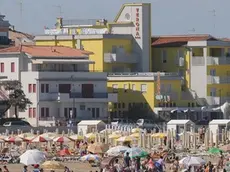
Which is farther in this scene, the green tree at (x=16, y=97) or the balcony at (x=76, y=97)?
the balcony at (x=76, y=97)

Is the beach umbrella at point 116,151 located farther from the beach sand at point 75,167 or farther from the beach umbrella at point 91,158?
the beach umbrella at point 91,158

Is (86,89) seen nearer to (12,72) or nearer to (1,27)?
(12,72)

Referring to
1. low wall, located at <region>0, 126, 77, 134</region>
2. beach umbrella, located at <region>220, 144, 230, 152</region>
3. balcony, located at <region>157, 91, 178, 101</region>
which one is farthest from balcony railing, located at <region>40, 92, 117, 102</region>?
beach umbrella, located at <region>220, 144, 230, 152</region>

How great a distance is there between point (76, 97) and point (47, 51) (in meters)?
4.05

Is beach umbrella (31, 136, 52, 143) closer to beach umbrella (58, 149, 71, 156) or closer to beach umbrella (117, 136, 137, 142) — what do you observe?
beach umbrella (117, 136, 137, 142)

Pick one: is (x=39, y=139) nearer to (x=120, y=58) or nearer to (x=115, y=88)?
(x=115, y=88)

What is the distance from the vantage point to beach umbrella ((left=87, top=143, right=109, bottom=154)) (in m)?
86.2

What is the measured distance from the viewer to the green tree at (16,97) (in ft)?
365

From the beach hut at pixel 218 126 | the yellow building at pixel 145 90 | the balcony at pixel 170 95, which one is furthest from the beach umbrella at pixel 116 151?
the balcony at pixel 170 95

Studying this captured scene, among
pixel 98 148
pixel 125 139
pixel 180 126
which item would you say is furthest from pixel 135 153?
pixel 180 126

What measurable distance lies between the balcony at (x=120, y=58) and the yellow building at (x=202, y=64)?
235 centimetres

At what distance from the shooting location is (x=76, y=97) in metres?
114

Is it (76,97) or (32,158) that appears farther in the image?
(76,97)

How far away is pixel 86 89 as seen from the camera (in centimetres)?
11550
